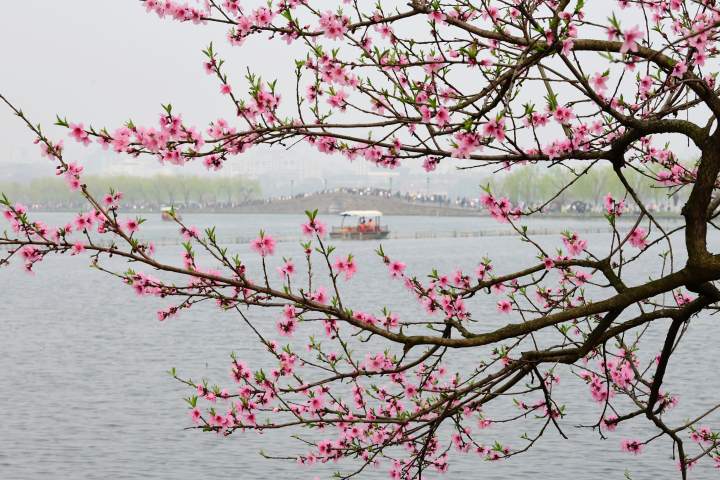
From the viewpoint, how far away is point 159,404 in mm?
34344

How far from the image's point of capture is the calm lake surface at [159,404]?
26031mm

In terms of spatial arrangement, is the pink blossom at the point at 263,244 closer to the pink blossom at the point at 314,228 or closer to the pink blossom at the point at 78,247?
the pink blossom at the point at 314,228

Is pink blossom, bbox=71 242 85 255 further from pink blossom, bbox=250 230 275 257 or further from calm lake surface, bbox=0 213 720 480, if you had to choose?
calm lake surface, bbox=0 213 720 480

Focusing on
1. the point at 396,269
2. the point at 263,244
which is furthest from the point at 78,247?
the point at 396,269

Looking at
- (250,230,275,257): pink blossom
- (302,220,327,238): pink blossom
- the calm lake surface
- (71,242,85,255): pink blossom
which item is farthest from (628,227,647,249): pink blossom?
the calm lake surface

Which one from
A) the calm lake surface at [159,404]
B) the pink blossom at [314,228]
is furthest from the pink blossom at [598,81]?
the calm lake surface at [159,404]

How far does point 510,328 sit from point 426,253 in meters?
98.0

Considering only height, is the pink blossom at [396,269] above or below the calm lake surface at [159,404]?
above

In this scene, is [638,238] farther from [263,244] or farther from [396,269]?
[263,244]

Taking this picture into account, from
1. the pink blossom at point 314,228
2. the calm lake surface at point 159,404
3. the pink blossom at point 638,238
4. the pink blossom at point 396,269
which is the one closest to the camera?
the pink blossom at point 314,228

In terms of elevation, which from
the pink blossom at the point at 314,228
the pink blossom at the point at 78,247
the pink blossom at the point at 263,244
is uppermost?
the pink blossom at the point at 314,228

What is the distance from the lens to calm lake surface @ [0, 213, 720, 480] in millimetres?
26031

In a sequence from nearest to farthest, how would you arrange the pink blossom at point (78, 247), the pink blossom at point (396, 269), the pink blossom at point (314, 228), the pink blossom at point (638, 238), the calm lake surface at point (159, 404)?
the pink blossom at point (314, 228) → the pink blossom at point (78, 247) → the pink blossom at point (396, 269) → the pink blossom at point (638, 238) → the calm lake surface at point (159, 404)

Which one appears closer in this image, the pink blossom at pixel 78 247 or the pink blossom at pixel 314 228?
the pink blossom at pixel 314 228
